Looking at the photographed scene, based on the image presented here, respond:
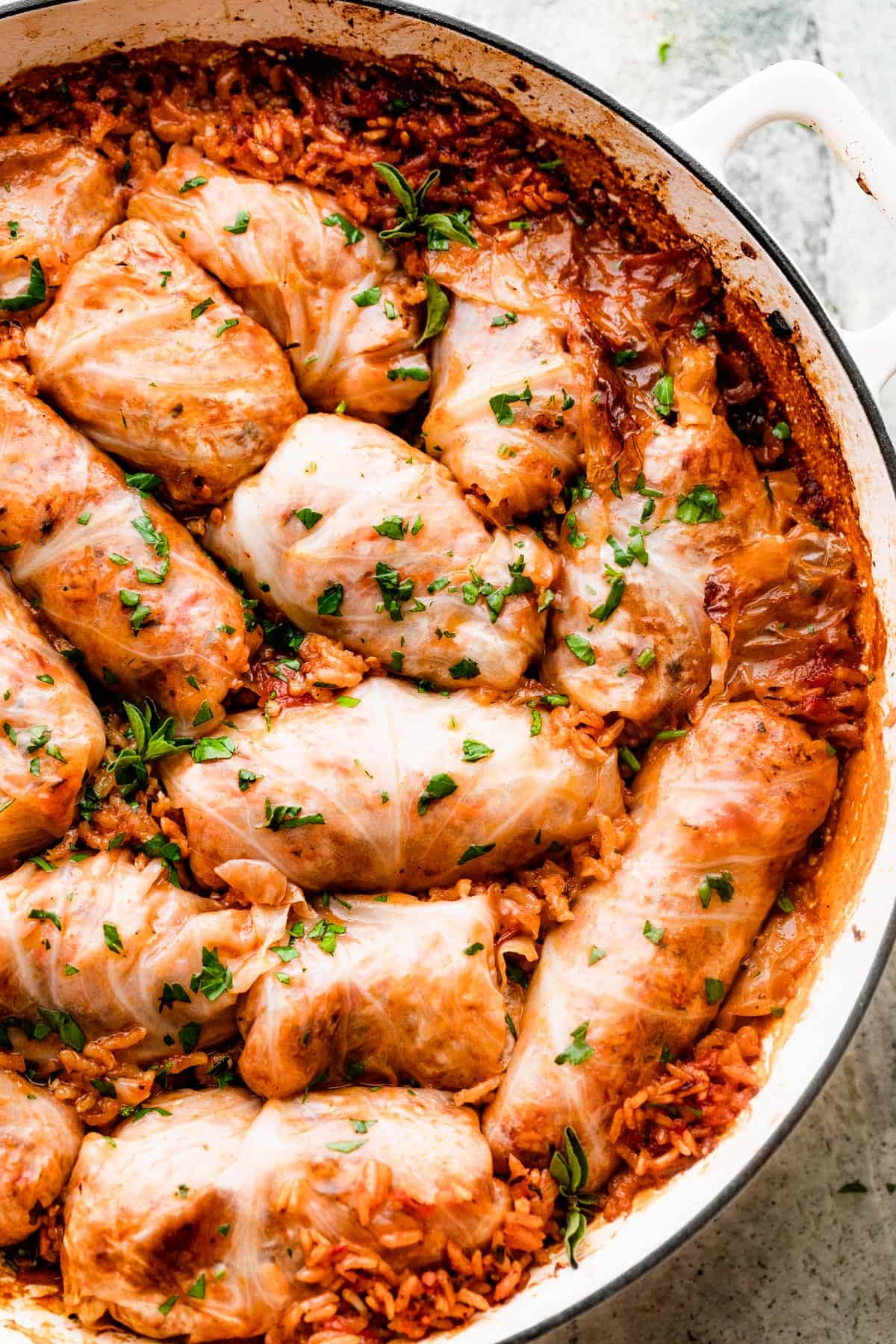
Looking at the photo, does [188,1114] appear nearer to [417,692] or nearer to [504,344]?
[417,692]

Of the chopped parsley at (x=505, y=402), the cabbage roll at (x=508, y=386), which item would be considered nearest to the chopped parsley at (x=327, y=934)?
the cabbage roll at (x=508, y=386)

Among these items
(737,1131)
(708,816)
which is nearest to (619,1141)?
(737,1131)

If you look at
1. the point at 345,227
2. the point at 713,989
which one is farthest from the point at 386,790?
the point at 345,227

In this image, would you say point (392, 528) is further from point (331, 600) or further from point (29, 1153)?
point (29, 1153)

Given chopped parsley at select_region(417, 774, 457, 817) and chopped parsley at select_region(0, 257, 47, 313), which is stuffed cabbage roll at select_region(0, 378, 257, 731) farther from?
chopped parsley at select_region(417, 774, 457, 817)

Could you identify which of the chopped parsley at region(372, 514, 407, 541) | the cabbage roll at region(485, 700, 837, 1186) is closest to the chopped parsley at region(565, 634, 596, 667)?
the cabbage roll at region(485, 700, 837, 1186)
